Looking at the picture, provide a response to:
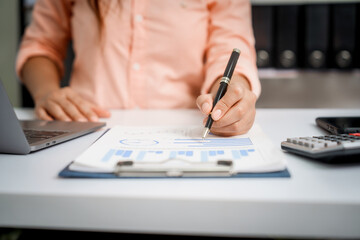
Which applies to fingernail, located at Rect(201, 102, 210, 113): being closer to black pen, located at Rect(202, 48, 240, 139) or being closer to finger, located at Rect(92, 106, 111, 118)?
black pen, located at Rect(202, 48, 240, 139)

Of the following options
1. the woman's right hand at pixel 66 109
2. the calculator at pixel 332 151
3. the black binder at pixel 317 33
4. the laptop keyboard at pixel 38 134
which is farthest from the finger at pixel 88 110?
the black binder at pixel 317 33

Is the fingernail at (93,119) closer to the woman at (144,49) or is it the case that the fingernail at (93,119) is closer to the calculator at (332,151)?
the woman at (144,49)

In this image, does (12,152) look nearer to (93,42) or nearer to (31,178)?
(31,178)

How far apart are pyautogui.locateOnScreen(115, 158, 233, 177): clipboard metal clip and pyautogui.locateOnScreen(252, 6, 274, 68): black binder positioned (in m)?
0.92

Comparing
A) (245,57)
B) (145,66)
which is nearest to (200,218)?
(245,57)

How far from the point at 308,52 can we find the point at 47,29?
923 millimetres

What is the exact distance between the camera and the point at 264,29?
3.73 feet

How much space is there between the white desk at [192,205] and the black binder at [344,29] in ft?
3.12

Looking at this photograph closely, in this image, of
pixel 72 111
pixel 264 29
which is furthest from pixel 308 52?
pixel 72 111

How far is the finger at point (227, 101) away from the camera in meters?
0.45

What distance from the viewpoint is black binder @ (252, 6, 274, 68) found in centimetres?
113

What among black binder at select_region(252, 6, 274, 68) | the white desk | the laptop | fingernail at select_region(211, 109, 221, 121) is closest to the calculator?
the white desk

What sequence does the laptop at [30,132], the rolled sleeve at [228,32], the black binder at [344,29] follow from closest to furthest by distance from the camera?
the laptop at [30,132] < the rolled sleeve at [228,32] < the black binder at [344,29]

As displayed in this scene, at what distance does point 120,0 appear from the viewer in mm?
886
